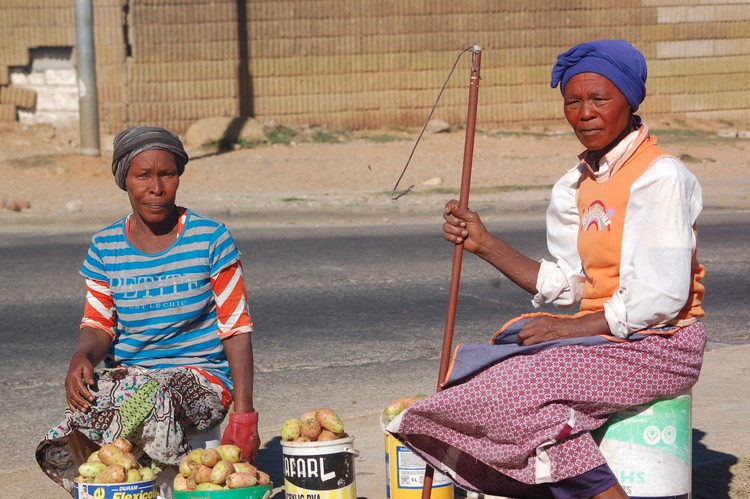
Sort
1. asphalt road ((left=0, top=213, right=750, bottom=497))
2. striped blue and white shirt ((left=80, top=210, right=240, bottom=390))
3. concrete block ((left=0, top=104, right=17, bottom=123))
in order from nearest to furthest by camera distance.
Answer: striped blue and white shirt ((left=80, top=210, right=240, bottom=390)), asphalt road ((left=0, top=213, right=750, bottom=497)), concrete block ((left=0, top=104, right=17, bottom=123))

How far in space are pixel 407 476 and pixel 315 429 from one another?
35cm

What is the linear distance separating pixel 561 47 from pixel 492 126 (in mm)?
1802

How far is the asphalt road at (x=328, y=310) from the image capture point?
18.7ft

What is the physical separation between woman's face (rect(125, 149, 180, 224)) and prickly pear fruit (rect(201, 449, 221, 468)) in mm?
902

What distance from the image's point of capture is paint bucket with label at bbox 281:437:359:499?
369 cm

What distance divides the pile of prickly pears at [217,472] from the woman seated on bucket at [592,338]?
18.9 inches

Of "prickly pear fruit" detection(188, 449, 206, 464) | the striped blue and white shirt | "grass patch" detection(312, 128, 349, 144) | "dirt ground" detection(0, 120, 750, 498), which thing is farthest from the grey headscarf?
"grass patch" detection(312, 128, 349, 144)

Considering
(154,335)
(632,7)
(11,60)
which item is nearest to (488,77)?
(632,7)

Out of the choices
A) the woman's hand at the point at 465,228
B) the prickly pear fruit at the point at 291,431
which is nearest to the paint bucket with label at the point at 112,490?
the prickly pear fruit at the point at 291,431

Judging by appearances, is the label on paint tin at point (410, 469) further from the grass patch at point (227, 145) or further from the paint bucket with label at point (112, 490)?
the grass patch at point (227, 145)

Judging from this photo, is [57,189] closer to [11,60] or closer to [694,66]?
[11,60]

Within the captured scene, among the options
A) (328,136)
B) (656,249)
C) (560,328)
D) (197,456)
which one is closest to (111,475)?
(197,456)

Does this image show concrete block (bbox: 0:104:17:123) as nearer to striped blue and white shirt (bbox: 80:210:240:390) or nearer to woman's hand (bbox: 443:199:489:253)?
striped blue and white shirt (bbox: 80:210:240:390)

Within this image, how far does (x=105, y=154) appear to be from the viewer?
51.4ft
